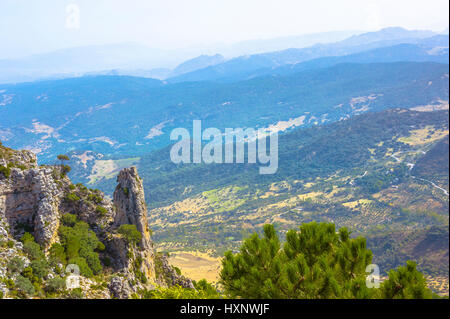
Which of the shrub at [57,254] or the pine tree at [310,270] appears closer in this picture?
the pine tree at [310,270]

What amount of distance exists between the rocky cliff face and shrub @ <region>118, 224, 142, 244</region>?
102 mm

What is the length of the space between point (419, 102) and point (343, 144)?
91.4 m

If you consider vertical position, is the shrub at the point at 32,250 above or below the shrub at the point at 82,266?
above

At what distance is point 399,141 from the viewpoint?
110000 mm

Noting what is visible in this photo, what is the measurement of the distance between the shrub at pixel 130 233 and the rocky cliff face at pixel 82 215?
0.33ft

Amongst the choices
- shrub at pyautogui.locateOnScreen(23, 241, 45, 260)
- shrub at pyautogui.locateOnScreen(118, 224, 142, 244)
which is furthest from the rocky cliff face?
shrub at pyautogui.locateOnScreen(23, 241, 45, 260)

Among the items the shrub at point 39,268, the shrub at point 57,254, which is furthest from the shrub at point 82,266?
the shrub at point 39,268

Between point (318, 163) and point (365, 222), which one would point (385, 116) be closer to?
point (318, 163)

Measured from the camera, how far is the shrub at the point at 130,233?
715 inches

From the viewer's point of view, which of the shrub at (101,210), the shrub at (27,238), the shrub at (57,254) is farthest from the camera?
the shrub at (101,210)

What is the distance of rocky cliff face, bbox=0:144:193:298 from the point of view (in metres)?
15.7

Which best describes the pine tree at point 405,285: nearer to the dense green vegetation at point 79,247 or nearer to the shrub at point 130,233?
the dense green vegetation at point 79,247

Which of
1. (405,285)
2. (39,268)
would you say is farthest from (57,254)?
(405,285)
